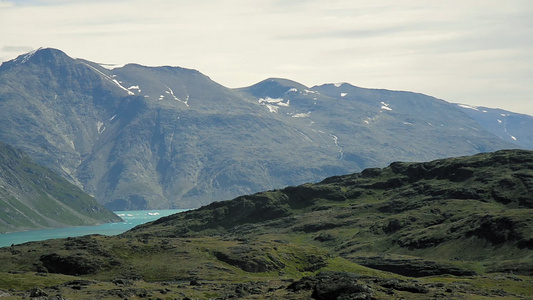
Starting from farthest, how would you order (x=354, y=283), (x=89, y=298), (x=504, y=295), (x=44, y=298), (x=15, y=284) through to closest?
(x=15, y=284)
(x=504, y=295)
(x=89, y=298)
(x=44, y=298)
(x=354, y=283)

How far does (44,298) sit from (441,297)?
234 ft

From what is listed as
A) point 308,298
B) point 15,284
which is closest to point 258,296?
point 308,298

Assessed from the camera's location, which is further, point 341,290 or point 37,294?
point 37,294

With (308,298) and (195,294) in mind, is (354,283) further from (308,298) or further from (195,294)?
(195,294)

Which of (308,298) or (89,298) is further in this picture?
(89,298)

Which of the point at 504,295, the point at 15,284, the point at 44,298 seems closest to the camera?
the point at 44,298

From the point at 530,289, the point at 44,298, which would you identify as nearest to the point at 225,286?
the point at 44,298

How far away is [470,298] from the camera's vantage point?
481 feet

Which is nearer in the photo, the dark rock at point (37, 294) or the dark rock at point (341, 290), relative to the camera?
the dark rock at point (341, 290)

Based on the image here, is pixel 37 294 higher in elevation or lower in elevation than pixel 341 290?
higher

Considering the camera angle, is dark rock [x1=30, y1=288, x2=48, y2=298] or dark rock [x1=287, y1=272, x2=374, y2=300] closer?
dark rock [x1=287, y1=272, x2=374, y2=300]

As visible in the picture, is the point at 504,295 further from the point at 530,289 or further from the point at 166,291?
the point at 166,291

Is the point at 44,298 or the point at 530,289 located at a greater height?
the point at 44,298

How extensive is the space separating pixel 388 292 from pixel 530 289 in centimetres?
7307
